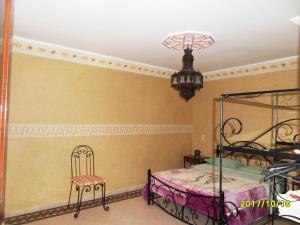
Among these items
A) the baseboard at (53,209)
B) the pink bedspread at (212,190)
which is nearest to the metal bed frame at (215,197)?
the pink bedspread at (212,190)

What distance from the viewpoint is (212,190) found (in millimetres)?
2857

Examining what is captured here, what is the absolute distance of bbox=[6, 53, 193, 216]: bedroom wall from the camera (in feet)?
10.4

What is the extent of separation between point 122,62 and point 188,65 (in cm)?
165

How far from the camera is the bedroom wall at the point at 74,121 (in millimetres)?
3182

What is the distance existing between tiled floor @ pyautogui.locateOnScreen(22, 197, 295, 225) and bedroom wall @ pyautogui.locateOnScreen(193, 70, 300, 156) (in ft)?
5.78

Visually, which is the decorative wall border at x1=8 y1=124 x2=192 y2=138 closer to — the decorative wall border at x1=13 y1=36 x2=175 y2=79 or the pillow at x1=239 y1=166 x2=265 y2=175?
the decorative wall border at x1=13 y1=36 x2=175 y2=79

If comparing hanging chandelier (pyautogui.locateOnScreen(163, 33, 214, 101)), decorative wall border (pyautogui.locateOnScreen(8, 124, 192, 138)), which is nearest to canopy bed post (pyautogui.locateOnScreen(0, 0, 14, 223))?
hanging chandelier (pyautogui.locateOnScreen(163, 33, 214, 101))

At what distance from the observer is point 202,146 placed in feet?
17.0

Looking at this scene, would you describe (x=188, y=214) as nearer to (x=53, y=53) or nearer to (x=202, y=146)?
(x=202, y=146)

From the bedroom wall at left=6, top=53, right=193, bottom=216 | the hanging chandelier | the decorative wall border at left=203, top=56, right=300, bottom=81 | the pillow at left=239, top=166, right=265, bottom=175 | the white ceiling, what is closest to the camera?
the white ceiling

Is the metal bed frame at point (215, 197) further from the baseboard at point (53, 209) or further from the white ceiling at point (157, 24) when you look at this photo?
the white ceiling at point (157, 24)

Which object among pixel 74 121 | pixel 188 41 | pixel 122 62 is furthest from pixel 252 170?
pixel 74 121

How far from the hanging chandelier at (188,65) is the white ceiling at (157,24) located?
0.14m

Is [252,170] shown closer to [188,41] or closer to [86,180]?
[188,41]
